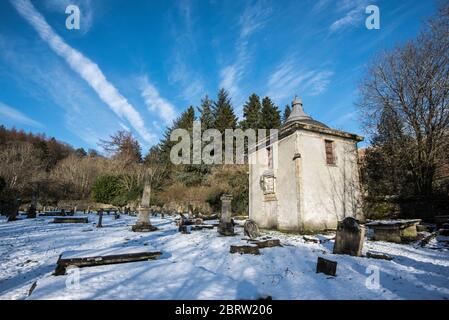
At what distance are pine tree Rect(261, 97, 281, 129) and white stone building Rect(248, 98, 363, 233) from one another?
25318 mm

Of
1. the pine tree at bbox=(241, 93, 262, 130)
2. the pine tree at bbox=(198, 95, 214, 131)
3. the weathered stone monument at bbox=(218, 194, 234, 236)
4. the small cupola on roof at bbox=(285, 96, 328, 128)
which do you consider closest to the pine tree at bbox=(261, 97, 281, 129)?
the pine tree at bbox=(241, 93, 262, 130)

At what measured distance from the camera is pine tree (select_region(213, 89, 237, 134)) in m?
37.8

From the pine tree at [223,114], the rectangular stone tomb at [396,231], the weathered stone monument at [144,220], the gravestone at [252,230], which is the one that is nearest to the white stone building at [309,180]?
the rectangular stone tomb at [396,231]

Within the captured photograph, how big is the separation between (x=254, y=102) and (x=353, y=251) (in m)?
38.5

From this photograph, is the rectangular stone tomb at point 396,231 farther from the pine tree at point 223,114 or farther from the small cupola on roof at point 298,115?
the pine tree at point 223,114

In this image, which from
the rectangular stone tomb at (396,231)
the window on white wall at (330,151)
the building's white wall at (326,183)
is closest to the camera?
the rectangular stone tomb at (396,231)

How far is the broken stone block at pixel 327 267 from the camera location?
5.20 meters

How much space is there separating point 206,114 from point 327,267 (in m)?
35.5

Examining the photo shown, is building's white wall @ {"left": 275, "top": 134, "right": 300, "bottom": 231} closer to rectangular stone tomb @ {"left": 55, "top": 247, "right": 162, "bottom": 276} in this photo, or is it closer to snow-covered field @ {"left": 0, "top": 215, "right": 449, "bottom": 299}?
A: snow-covered field @ {"left": 0, "top": 215, "right": 449, "bottom": 299}

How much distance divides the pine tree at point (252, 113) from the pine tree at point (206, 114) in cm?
570

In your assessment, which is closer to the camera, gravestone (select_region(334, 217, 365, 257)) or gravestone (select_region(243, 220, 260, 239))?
gravestone (select_region(334, 217, 365, 257))

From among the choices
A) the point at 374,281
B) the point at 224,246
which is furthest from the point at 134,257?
the point at 374,281
